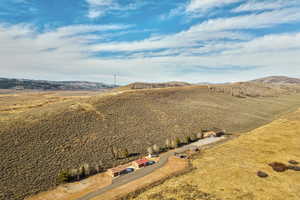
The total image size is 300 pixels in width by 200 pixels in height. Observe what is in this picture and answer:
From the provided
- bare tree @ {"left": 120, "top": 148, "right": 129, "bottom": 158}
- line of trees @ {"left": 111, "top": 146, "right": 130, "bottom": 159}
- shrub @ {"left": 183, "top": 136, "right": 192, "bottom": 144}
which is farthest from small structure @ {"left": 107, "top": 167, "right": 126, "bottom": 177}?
shrub @ {"left": 183, "top": 136, "right": 192, "bottom": 144}

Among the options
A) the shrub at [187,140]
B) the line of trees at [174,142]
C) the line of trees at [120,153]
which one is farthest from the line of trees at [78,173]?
the shrub at [187,140]

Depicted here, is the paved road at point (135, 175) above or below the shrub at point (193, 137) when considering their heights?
below

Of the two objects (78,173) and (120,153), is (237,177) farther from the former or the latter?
(78,173)

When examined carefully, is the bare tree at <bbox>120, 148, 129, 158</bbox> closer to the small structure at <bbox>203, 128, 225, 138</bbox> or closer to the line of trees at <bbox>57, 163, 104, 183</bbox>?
the line of trees at <bbox>57, 163, 104, 183</bbox>

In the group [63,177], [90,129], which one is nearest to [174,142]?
[90,129]

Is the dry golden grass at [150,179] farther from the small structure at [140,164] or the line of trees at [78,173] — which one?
the line of trees at [78,173]
